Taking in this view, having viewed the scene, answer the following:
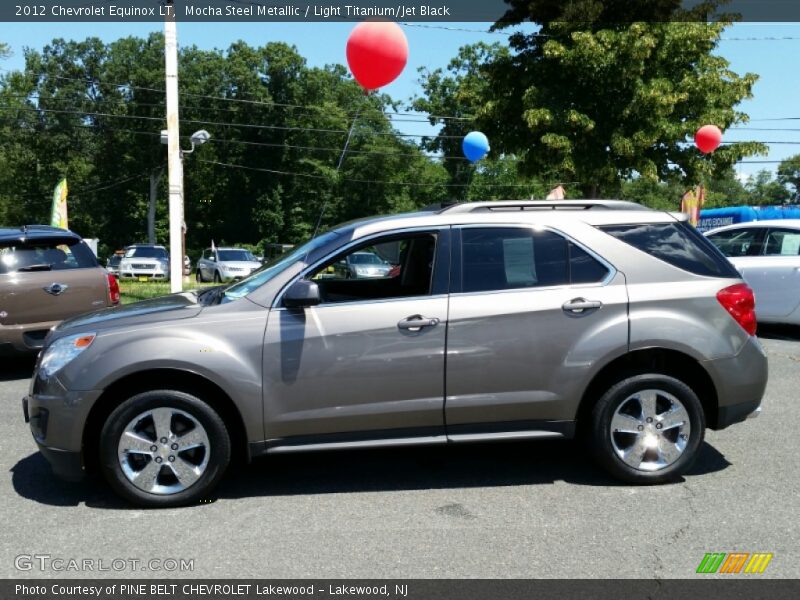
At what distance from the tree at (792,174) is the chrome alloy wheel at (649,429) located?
3813 inches

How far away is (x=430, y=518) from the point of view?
409 cm

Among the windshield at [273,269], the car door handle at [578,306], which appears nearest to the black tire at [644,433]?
the car door handle at [578,306]

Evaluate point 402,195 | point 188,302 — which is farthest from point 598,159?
point 402,195

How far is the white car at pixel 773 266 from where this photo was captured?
400 inches

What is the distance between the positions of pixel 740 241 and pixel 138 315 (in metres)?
9.38

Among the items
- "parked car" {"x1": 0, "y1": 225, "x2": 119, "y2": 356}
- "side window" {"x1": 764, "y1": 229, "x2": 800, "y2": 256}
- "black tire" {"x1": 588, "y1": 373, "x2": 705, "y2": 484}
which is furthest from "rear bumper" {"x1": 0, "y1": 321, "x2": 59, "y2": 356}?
"side window" {"x1": 764, "y1": 229, "x2": 800, "y2": 256}

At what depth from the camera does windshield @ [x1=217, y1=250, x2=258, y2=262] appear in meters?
28.2

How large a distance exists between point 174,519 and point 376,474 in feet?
4.48

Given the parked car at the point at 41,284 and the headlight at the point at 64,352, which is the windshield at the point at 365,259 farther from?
the parked car at the point at 41,284

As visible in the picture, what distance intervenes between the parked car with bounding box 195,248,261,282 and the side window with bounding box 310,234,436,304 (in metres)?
21.4

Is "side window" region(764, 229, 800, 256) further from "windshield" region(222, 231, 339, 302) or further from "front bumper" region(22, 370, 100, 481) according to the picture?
"front bumper" region(22, 370, 100, 481)

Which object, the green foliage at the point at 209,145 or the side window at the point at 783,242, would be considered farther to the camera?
the green foliage at the point at 209,145

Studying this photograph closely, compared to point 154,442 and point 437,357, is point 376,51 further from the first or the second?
point 154,442

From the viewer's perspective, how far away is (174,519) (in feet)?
13.4
